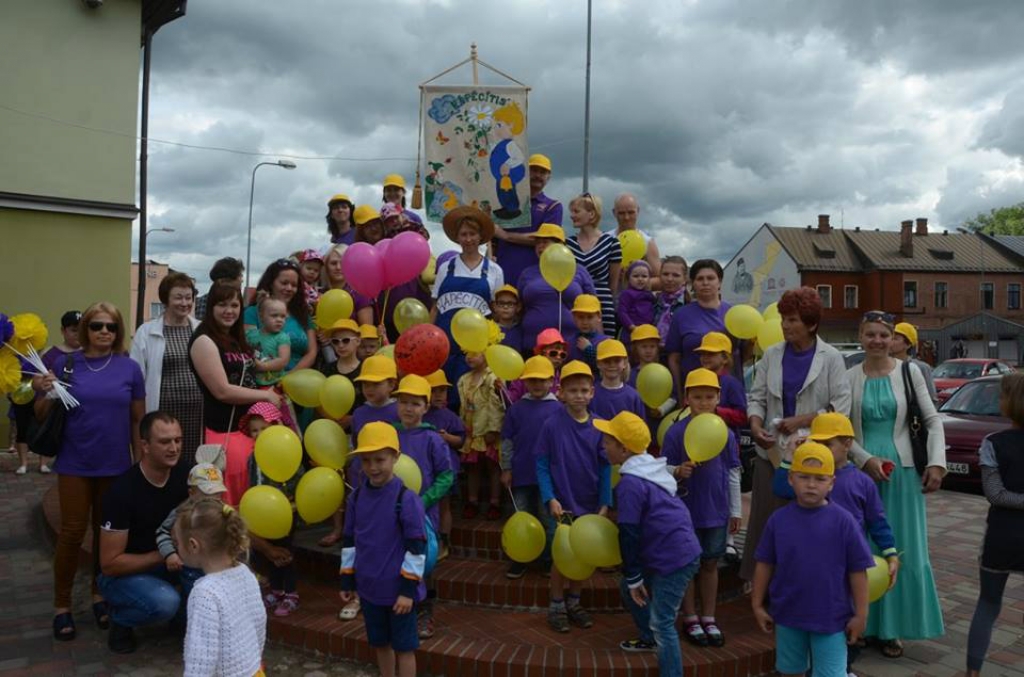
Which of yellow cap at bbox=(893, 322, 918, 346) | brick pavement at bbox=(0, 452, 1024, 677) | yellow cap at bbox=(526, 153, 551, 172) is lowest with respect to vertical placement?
brick pavement at bbox=(0, 452, 1024, 677)

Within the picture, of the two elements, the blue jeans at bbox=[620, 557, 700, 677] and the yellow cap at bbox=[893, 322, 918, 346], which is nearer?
the blue jeans at bbox=[620, 557, 700, 677]

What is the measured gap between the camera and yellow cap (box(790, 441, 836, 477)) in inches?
117

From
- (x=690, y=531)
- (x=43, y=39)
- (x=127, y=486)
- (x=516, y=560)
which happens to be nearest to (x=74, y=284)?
(x=43, y=39)

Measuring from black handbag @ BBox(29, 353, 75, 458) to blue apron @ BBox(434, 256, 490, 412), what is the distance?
102 inches

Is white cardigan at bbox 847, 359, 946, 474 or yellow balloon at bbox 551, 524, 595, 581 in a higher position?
white cardigan at bbox 847, 359, 946, 474

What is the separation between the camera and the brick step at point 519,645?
12.0 ft

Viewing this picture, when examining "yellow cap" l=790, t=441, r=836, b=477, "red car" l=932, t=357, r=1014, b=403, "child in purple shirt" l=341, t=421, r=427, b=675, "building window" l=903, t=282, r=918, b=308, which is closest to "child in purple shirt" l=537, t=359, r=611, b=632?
"child in purple shirt" l=341, t=421, r=427, b=675

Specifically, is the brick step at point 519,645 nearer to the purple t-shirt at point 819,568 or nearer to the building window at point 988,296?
the purple t-shirt at point 819,568

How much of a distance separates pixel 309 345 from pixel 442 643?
2497 millimetres

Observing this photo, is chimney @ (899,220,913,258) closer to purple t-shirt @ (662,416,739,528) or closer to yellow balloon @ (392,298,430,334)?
yellow balloon @ (392,298,430,334)

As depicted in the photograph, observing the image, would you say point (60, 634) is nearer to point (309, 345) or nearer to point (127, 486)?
point (127, 486)

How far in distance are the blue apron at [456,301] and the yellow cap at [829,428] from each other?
9.49 feet

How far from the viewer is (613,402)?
4516 millimetres

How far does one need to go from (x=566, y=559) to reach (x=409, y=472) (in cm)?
100
